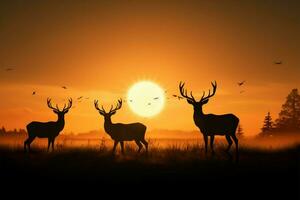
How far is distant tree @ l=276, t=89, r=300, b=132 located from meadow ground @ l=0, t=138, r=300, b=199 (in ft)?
71.7

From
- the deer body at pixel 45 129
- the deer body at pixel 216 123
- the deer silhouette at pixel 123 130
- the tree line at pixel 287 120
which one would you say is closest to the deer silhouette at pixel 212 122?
the deer body at pixel 216 123

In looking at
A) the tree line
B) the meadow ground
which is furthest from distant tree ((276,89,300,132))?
the meadow ground

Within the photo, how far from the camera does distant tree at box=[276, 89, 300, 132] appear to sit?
42531 mm

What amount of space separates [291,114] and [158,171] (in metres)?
29.9

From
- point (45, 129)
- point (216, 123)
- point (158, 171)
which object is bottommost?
point (158, 171)

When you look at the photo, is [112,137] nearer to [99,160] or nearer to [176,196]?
[99,160]

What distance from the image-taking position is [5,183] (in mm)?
14453

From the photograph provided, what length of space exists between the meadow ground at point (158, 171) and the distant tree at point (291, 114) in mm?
21850

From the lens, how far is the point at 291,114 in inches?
1692

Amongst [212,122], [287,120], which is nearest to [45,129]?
[212,122]

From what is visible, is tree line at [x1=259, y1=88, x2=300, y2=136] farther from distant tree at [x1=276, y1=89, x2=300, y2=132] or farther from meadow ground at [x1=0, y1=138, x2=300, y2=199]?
meadow ground at [x1=0, y1=138, x2=300, y2=199]

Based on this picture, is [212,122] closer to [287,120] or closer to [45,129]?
[45,129]

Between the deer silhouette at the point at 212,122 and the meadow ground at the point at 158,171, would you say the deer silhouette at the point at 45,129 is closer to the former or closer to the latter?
the meadow ground at the point at 158,171

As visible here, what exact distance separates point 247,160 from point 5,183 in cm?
1003
